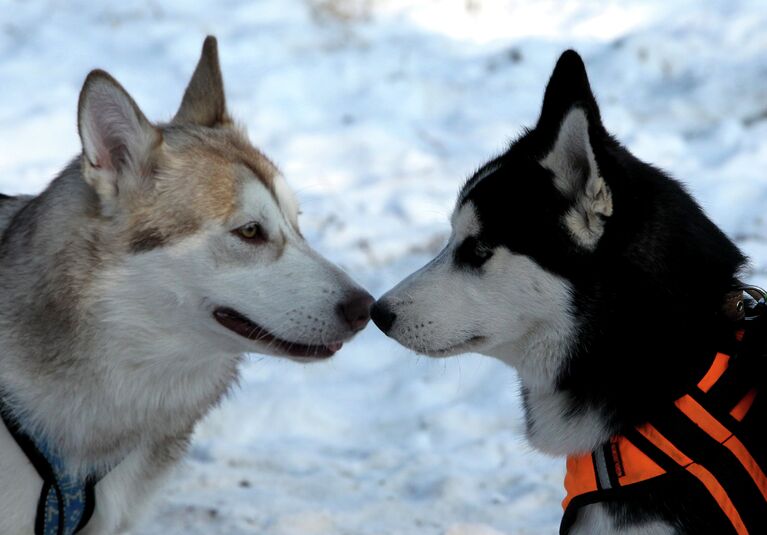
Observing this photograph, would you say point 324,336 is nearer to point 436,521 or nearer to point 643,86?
point 436,521

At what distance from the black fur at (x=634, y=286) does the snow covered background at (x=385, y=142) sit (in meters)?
1.23

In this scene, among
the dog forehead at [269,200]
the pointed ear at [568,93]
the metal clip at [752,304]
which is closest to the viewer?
the pointed ear at [568,93]

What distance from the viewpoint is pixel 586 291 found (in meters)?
2.69

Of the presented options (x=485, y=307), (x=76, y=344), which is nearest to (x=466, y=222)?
(x=485, y=307)

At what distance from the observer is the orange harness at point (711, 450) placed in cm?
256

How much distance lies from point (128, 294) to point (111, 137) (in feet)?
1.39

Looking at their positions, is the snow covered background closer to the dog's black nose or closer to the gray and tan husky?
the gray and tan husky

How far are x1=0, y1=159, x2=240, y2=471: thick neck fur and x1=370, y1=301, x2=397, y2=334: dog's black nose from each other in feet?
1.50

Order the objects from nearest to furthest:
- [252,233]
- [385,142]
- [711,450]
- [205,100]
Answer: [711,450] → [252,233] → [205,100] → [385,142]

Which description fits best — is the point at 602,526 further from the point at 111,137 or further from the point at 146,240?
the point at 111,137

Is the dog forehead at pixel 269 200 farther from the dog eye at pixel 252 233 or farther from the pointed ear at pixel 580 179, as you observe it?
the pointed ear at pixel 580 179

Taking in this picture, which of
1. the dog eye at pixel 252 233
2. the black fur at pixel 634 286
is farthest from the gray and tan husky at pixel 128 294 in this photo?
the black fur at pixel 634 286

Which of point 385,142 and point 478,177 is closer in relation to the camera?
point 478,177

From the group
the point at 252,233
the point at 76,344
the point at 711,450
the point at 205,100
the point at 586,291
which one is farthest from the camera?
the point at 205,100
